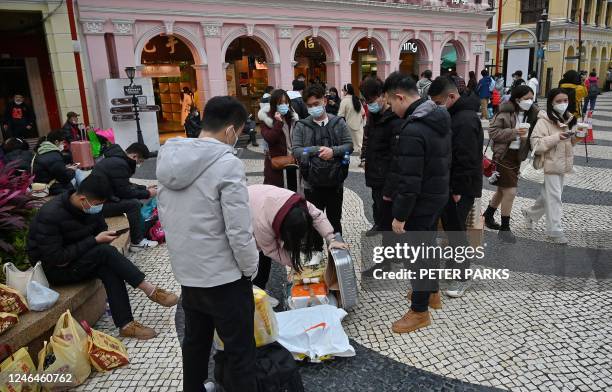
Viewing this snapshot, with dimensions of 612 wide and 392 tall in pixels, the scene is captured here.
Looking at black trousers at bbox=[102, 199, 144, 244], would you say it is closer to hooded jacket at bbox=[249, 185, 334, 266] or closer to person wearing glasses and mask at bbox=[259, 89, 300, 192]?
person wearing glasses and mask at bbox=[259, 89, 300, 192]

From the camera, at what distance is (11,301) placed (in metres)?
2.93

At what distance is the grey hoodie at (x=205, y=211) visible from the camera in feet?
6.80

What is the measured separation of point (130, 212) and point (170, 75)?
11.7 meters

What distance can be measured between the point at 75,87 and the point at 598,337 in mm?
12079

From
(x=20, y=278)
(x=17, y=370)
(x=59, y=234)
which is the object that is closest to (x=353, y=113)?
(x=59, y=234)

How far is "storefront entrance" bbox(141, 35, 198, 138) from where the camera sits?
14609 millimetres

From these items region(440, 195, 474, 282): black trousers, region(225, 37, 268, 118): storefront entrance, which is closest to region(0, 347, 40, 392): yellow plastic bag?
region(440, 195, 474, 282): black trousers

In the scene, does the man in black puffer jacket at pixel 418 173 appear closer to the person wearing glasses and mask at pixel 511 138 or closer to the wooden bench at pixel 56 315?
the person wearing glasses and mask at pixel 511 138

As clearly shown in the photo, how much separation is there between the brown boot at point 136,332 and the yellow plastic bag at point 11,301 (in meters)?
0.71

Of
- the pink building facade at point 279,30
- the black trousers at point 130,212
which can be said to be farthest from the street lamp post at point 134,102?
the black trousers at point 130,212

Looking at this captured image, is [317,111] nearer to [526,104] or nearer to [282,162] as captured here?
[282,162]

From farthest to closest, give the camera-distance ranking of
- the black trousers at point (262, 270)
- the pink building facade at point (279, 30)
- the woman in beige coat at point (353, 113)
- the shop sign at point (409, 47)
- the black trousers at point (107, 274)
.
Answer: the shop sign at point (409, 47) → the pink building facade at point (279, 30) → the woman in beige coat at point (353, 113) → the black trousers at point (262, 270) → the black trousers at point (107, 274)

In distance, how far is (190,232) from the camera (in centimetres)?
215

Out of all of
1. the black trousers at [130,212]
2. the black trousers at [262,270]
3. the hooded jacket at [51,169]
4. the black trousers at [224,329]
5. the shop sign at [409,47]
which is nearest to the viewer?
the black trousers at [224,329]
